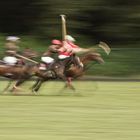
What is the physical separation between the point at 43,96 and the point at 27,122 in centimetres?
544

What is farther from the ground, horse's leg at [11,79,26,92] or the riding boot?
the riding boot

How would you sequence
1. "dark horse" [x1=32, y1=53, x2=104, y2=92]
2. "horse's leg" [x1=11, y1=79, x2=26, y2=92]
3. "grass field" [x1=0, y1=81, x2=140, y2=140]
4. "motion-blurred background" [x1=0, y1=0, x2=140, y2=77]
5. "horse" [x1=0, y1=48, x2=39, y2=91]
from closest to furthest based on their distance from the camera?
"grass field" [x1=0, y1=81, x2=140, y2=140] → "dark horse" [x1=32, y1=53, x2=104, y2=92] → "horse" [x1=0, y1=48, x2=39, y2=91] → "horse's leg" [x1=11, y1=79, x2=26, y2=92] → "motion-blurred background" [x1=0, y1=0, x2=140, y2=77]

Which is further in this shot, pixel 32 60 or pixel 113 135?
pixel 32 60

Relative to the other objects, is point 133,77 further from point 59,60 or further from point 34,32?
point 59,60

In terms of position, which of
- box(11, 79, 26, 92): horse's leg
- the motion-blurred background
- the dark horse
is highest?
the dark horse

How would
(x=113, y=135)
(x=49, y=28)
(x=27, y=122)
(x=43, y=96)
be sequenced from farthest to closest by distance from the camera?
(x=49, y=28), (x=43, y=96), (x=27, y=122), (x=113, y=135)

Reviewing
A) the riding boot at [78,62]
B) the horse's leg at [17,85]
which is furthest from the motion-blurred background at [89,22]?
the riding boot at [78,62]

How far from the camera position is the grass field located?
34.5 feet

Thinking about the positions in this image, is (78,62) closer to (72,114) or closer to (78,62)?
(78,62)

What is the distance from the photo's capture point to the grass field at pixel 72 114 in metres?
10.5

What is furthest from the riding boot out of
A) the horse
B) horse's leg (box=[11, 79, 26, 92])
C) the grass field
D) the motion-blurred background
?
the motion-blurred background

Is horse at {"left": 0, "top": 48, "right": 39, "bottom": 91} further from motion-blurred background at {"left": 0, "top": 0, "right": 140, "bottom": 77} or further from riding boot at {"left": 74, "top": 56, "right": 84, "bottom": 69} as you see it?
motion-blurred background at {"left": 0, "top": 0, "right": 140, "bottom": 77}

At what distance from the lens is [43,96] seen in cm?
1733

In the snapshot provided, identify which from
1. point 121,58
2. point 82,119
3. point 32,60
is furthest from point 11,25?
point 82,119
